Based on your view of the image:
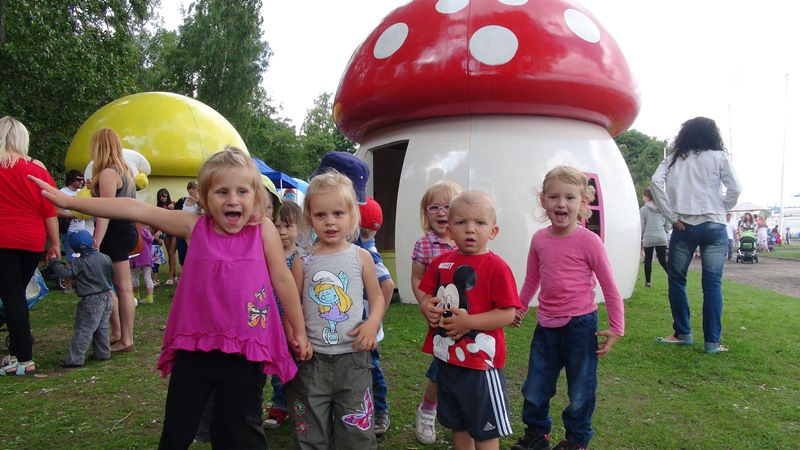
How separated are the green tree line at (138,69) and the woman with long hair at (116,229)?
33.5 ft

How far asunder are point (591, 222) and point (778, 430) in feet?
12.6

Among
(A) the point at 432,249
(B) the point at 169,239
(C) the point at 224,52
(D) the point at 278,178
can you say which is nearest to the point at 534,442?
(A) the point at 432,249

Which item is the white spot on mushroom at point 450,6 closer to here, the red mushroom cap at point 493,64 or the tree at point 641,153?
the red mushroom cap at point 493,64

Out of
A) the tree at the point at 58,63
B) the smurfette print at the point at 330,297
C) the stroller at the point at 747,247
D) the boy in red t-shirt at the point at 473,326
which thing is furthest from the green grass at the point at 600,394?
the stroller at the point at 747,247

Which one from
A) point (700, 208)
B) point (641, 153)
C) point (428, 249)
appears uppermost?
point (641, 153)

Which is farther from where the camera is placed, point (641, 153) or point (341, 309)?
point (641, 153)

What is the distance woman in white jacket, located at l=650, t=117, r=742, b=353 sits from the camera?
14.3 feet

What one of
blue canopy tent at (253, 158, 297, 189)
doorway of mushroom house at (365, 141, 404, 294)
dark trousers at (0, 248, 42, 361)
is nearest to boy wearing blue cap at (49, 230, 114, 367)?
dark trousers at (0, 248, 42, 361)

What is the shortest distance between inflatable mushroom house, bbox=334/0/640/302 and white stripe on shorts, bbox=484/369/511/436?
12.8ft

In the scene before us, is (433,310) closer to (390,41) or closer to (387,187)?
(390,41)

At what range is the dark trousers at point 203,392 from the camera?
1.92m

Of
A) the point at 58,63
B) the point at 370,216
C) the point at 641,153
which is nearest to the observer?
the point at 370,216

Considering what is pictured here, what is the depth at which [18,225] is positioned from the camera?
353 centimetres

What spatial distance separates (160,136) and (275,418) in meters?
Result: 7.77
